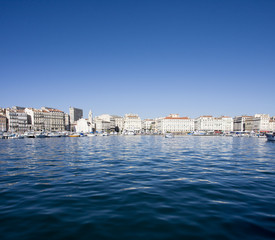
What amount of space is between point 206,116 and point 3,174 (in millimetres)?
170771

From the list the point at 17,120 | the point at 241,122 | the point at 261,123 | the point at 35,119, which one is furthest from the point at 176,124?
the point at 17,120

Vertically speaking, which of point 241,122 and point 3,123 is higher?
point 3,123

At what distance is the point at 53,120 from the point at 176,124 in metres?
101

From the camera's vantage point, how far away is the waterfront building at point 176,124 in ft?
550

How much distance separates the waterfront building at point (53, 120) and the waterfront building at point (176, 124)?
83323 millimetres

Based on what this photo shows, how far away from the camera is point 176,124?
553ft

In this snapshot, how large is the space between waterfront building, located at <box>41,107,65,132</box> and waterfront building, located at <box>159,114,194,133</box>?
83323 mm

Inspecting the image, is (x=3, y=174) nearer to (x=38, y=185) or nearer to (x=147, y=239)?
(x=38, y=185)

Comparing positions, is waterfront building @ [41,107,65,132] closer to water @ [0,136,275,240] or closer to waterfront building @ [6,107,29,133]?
waterfront building @ [6,107,29,133]

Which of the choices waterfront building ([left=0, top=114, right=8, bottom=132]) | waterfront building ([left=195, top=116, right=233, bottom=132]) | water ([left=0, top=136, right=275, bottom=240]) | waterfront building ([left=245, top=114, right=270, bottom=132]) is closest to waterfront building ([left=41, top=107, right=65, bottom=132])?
waterfront building ([left=0, top=114, right=8, bottom=132])

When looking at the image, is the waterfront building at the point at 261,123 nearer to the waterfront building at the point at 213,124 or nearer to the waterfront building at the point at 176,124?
the waterfront building at the point at 213,124

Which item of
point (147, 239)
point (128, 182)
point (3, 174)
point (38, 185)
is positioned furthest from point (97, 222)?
point (3, 174)

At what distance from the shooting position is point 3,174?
41.4 ft

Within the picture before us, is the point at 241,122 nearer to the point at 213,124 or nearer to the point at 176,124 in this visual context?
the point at 213,124
